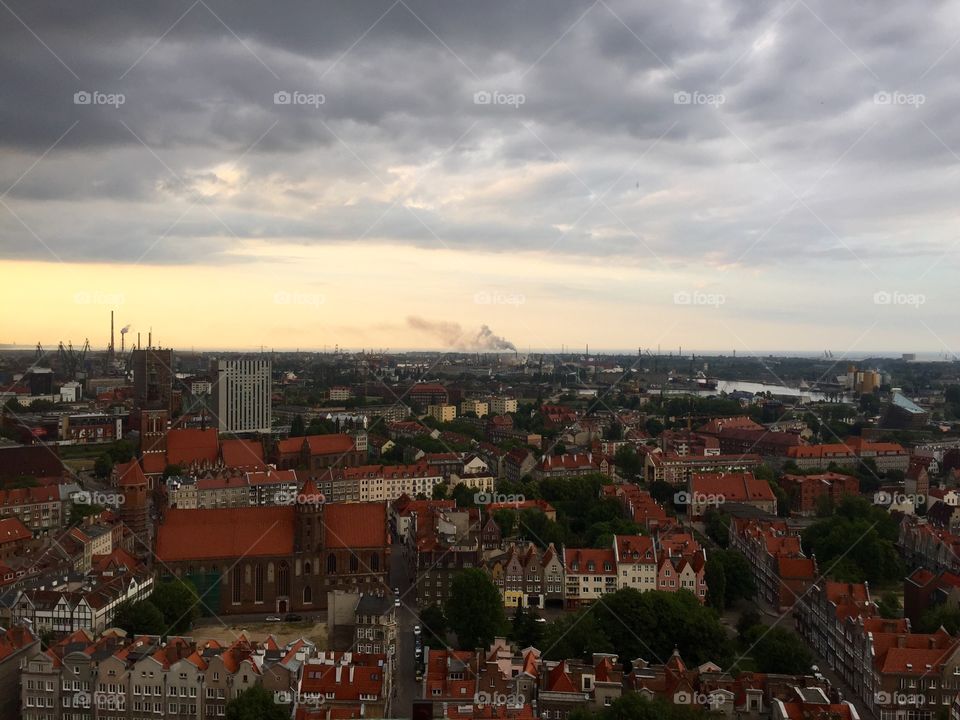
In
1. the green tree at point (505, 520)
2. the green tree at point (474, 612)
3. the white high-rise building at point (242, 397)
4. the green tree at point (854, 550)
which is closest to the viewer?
the green tree at point (474, 612)

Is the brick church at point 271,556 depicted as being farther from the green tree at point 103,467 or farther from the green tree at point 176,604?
the green tree at point 103,467

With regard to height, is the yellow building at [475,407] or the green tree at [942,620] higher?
the yellow building at [475,407]

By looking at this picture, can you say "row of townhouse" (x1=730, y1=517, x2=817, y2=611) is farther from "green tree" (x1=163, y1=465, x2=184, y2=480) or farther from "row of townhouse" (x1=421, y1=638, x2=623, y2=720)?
"green tree" (x1=163, y1=465, x2=184, y2=480)

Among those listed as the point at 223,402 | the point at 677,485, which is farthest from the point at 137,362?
the point at 677,485

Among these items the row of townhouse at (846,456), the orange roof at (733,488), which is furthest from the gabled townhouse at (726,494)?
the row of townhouse at (846,456)

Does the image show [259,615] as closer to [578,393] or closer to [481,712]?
[481,712]

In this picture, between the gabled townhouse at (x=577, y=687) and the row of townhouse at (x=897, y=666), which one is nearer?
the gabled townhouse at (x=577, y=687)

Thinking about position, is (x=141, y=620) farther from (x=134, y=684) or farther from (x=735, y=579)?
(x=735, y=579)
